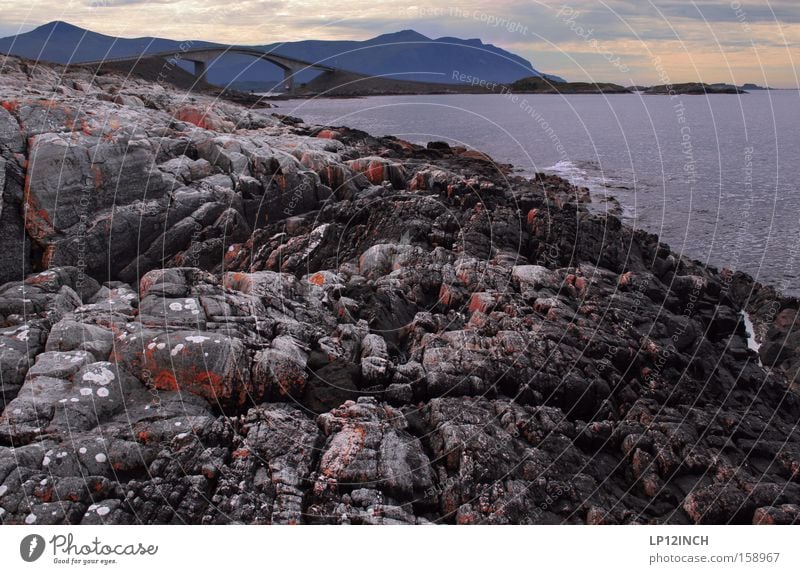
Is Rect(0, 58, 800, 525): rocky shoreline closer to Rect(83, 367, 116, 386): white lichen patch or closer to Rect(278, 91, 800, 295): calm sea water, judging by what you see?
Rect(83, 367, 116, 386): white lichen patch

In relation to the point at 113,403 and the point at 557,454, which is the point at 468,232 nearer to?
the point at 557,454

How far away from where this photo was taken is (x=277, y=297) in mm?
23547

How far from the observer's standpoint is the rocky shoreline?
15625mm

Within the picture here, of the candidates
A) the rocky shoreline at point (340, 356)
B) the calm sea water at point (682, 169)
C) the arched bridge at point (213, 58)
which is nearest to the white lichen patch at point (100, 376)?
the rocky shoreline at point (340, 356)

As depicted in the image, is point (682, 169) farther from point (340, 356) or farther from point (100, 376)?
point (100, 376)

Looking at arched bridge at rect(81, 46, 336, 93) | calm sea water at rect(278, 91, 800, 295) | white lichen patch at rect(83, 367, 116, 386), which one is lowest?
white lichen patch at rect(83, 367, 116, 386)

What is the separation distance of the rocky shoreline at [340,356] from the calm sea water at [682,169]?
35.7ft

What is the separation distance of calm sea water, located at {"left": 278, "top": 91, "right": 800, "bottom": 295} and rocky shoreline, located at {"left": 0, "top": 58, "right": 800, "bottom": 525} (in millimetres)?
10895

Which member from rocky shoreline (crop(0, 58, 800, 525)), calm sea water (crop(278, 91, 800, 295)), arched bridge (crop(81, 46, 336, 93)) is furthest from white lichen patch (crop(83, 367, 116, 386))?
arched bridge (crop(81, 46, 336, 93))

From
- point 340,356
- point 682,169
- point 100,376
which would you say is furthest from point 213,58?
point 100,376

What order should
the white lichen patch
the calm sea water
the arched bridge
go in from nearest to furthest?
the white lichen patch → the calm sea water → the arched bridge

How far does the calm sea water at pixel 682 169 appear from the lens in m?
46.8

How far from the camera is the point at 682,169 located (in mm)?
76438

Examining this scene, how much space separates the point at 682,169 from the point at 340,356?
231 ft
